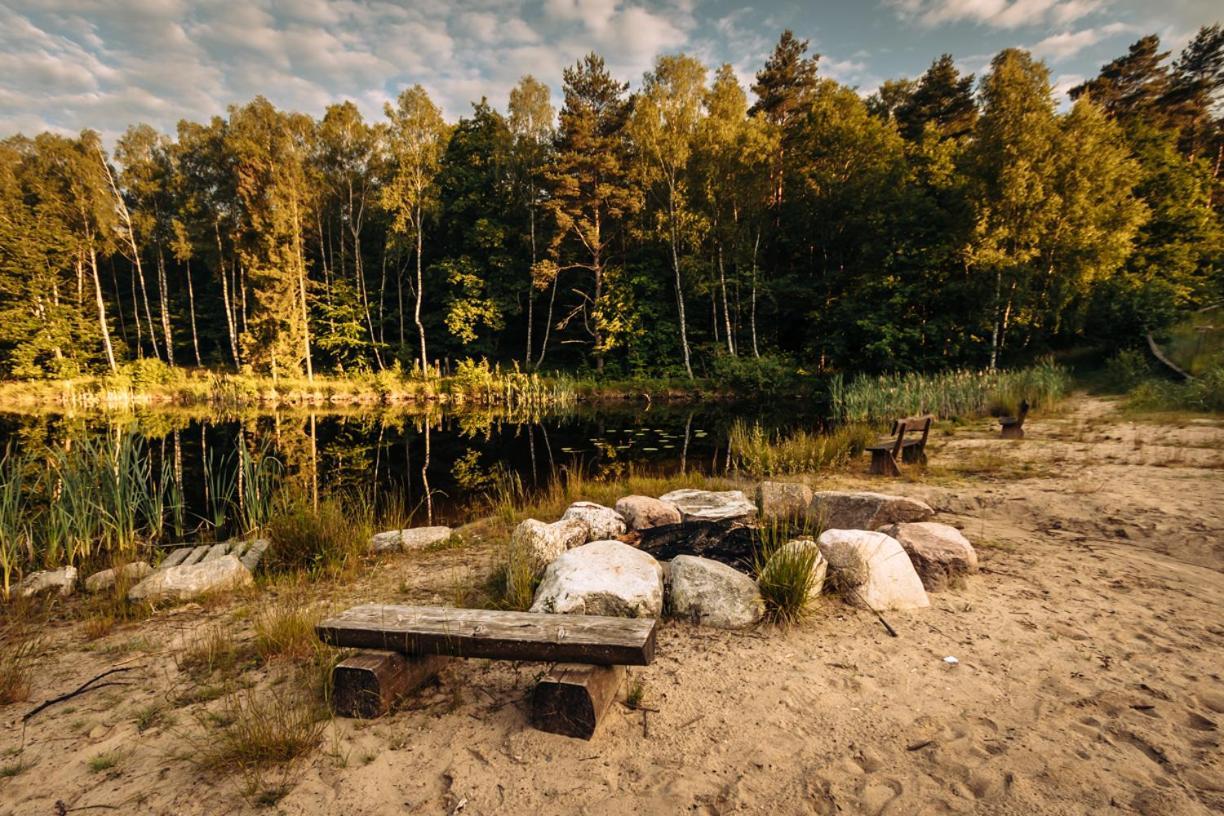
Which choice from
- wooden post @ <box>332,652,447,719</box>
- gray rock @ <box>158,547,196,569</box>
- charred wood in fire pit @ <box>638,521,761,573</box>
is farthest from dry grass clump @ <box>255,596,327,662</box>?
charred wood in fire pit @ <box>638,521,761,573</box>

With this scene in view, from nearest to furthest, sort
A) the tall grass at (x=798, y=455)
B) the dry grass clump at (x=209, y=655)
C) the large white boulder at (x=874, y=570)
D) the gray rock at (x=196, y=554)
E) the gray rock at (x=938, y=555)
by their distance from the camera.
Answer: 1. the dry grass clump at (x=209, y=655)
2. the large white boulder at (x=874, y=570)
3. the gray rock at (x=938, y=555)
4. the gray rock at (x=196, y=554)
5. the tall grass at (x=798, y=455)

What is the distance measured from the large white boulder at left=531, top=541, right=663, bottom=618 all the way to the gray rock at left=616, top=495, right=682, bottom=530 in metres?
1.57

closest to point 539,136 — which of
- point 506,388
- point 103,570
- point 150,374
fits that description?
point 506,388

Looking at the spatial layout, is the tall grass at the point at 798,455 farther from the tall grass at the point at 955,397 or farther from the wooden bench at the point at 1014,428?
the tall grass at the point at 955,397

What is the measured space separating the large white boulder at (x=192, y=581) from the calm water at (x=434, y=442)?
2639 millimetres

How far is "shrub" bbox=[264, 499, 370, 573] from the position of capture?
5.25 m

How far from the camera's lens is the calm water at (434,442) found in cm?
991

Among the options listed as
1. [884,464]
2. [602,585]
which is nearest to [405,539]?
[602,585]

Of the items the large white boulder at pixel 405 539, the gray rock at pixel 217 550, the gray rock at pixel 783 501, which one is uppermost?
the gray rock at pixel 783 501

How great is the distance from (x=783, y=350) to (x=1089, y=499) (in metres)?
21.3

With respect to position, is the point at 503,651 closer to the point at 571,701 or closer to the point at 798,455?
the point at 571,701

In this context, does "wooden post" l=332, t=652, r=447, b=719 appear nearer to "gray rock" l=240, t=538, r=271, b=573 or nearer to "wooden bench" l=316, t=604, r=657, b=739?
"wooden bench" l=316, t=604, r=657, b=739

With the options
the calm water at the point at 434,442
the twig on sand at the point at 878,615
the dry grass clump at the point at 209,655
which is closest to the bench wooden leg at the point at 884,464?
the calm water at the point at 434,442

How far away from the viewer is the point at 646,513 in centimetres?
585
